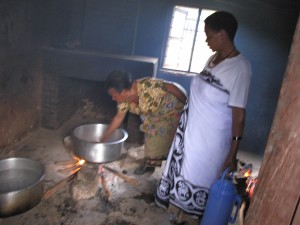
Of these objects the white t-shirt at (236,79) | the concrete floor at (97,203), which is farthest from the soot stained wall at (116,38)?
the white t-shirt at (236,79)

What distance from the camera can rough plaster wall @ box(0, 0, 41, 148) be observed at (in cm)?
324

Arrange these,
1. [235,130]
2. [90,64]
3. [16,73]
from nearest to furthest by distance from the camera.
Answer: [235,130] < [16,73] < [90,64]

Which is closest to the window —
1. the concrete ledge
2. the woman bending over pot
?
the concrete ledge

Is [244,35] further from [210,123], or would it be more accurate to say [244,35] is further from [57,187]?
[57,187]

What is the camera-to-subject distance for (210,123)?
2.08 meters

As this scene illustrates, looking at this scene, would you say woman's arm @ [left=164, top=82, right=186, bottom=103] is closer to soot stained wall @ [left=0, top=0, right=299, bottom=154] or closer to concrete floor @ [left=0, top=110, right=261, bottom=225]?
concrete floor @ [left=0, top=110, right=261, bottom=225]

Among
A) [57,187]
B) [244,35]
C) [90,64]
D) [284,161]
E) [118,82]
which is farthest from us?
[244,35]

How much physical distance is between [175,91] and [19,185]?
1.84 m

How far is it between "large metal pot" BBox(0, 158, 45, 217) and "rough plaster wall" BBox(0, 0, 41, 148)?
896mm

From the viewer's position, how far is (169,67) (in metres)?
5.09

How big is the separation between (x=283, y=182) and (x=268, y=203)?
0.10 metres

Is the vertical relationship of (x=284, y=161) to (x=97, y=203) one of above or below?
above

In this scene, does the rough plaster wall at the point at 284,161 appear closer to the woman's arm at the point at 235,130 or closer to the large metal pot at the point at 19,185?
the woman's arm at the point at 235,130

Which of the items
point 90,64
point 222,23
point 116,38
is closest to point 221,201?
point 222,23
